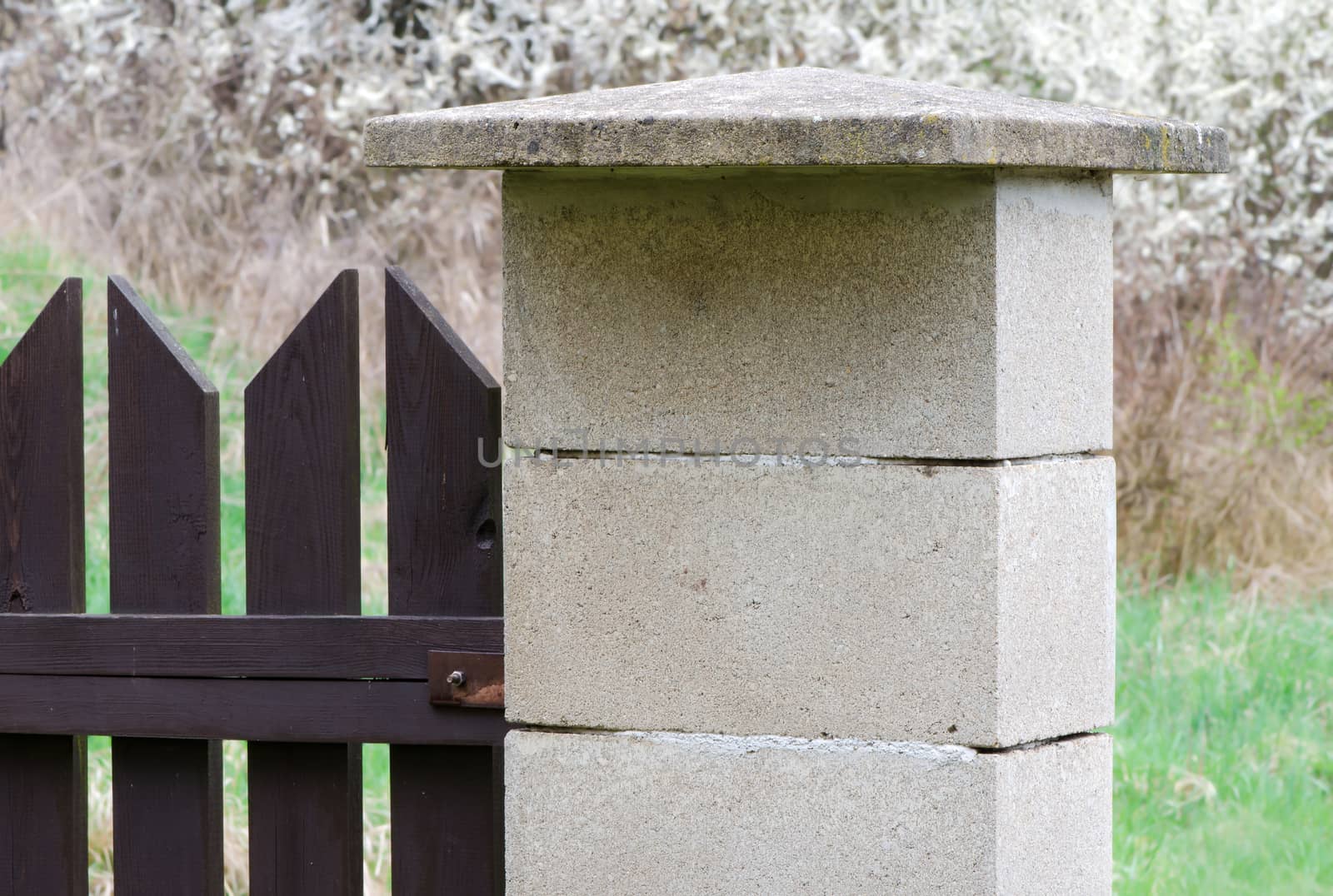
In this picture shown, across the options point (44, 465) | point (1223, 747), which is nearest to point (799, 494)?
point (44, 465)

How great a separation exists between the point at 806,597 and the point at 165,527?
33.4 inches

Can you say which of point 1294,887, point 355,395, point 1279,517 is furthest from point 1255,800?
point 355,395

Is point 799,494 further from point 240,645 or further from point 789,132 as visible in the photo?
point 240,645

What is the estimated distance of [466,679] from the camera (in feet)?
6.24

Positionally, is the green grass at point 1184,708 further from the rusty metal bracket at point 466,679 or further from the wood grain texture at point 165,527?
the rusty metal bracket at point 466,679

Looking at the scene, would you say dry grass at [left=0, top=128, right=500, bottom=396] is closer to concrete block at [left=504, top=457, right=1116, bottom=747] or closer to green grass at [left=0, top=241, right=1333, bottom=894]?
green grass at [left=0, top=241, right=1333, bottom=894]

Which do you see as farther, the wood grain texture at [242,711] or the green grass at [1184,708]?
the green grass at [1184,708]

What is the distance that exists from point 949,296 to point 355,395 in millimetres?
761

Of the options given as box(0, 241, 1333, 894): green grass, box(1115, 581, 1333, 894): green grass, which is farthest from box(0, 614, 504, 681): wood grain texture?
box(1115, 581, 1333, 894): green grass

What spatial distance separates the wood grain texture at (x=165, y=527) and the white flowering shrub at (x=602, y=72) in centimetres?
475

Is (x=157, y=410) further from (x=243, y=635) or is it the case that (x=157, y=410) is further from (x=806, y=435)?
(x=806, y=435)

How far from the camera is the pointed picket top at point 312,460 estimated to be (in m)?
1.95

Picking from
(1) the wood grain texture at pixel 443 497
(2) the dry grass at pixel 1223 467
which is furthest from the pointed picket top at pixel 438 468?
(2) the dry grass at pixel 1223 467

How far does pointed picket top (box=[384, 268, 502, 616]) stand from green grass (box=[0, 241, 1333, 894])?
A: 4.78 ft
